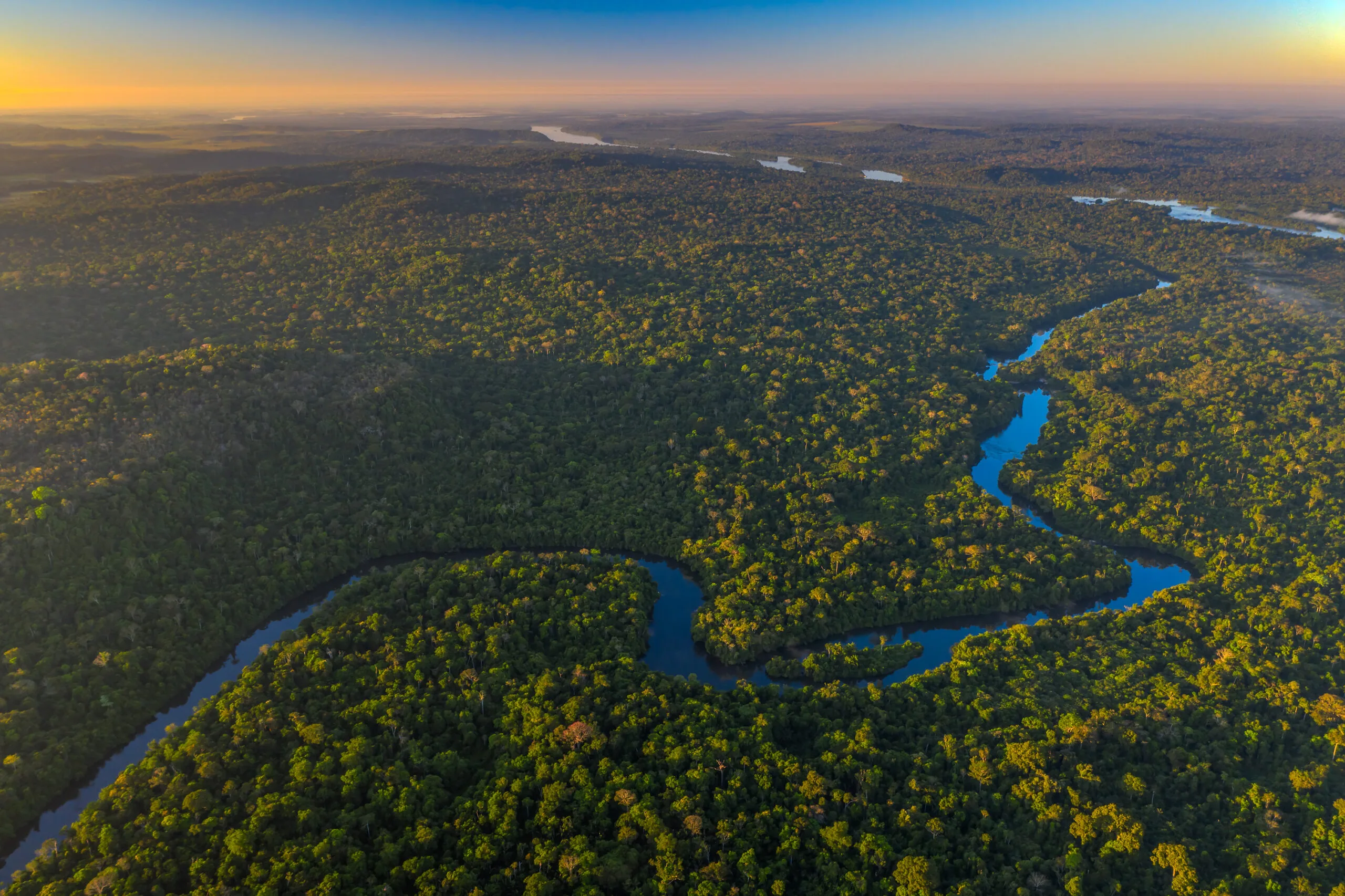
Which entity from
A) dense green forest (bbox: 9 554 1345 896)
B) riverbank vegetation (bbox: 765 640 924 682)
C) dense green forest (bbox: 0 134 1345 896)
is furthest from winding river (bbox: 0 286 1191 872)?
dense green forest (bbox: 9 554 1345 896)

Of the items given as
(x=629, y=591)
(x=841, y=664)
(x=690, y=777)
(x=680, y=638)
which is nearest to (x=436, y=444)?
(x=629, y=591)

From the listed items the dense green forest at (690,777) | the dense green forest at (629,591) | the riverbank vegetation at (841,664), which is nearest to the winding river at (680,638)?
the riverbank vegetation at (841,664)

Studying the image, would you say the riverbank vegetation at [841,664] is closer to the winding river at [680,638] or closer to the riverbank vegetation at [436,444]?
the winding river at [680,638]

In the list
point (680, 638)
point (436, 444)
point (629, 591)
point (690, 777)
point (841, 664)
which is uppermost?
point (436, 444)

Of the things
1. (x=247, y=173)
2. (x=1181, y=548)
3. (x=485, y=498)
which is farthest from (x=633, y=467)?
(x=247, y=173)

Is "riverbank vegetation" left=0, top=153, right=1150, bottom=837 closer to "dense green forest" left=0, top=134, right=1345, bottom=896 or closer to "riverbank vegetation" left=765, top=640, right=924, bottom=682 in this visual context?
"dense green forest" left=0, top=134, right=1345, bottom=896

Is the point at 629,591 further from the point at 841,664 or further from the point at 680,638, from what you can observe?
the point at 841,664
